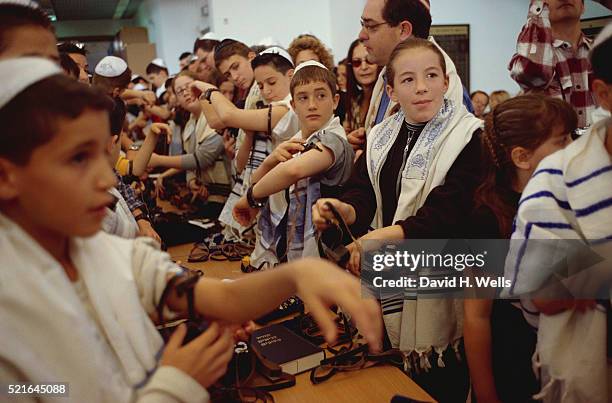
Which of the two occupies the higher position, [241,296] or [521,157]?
[521,157]

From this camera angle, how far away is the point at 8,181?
0.66 metres

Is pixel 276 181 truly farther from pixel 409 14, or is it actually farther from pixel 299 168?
pixel 409 14

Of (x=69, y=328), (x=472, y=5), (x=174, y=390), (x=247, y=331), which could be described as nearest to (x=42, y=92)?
(x=69, y=328)

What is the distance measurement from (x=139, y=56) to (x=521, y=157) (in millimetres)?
8197

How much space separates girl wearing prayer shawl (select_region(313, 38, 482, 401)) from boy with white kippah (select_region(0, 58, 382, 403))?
65 centimetres

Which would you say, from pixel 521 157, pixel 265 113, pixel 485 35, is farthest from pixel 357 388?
pixel 485 35

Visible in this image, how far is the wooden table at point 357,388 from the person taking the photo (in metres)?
1.10

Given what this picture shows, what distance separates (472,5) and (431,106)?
412 cm

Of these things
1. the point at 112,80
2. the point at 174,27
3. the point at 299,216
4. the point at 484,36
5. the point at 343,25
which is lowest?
the point at 299,216

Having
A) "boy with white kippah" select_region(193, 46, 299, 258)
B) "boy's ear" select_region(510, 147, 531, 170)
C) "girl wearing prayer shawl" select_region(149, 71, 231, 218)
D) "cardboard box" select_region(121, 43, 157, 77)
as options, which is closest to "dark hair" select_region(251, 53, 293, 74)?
"boy with white kippah" select_region(193, 46, 299, 258)

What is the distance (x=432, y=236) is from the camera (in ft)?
4.42

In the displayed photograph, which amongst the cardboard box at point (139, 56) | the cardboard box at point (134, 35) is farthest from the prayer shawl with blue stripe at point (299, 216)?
the cardboard box at point (134, 35)

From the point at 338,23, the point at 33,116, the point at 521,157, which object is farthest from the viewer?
the point at 338,23

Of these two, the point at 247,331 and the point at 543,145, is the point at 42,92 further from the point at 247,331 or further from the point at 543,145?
the point at 543,145
